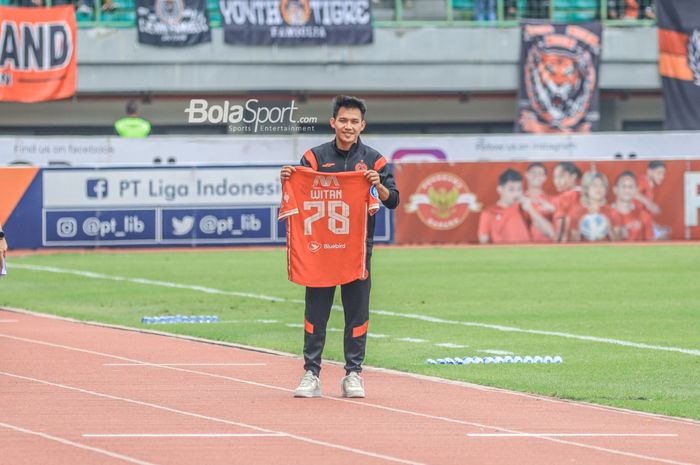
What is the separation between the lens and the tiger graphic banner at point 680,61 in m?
42.0

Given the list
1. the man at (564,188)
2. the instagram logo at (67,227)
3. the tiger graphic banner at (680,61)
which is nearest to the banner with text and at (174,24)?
the instagram logo at (67,227)

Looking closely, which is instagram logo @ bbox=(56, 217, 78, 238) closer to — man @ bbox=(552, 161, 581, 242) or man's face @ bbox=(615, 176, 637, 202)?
man @ bbox=(552, 161, 581, 242)

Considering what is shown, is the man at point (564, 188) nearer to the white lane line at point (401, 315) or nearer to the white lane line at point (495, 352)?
the white lane line at point (401, 315)

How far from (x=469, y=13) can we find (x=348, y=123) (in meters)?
34.7

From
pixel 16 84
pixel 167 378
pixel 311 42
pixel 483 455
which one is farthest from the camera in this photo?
pixel 311 42

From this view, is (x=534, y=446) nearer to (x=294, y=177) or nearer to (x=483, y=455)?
(x=483, y=455)

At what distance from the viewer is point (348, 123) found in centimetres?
1091

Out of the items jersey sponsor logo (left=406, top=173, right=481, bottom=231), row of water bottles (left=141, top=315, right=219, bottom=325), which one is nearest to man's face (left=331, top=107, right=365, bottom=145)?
row of water bottles (left=141, top=315, right=219, bottom=325)

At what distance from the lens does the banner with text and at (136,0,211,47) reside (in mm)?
41906

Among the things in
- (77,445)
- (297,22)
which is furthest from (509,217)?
(77,445)

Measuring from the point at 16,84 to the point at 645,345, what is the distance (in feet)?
88.1

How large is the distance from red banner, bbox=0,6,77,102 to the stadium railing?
12.1ft

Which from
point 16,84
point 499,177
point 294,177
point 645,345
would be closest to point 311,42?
point 16,84

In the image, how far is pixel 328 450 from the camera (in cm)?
884
